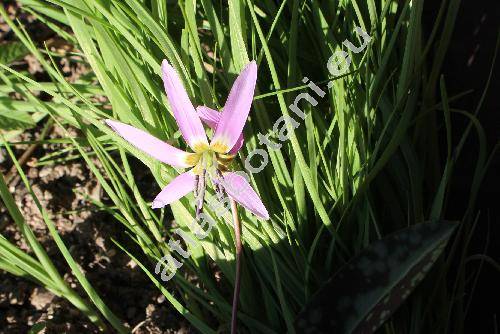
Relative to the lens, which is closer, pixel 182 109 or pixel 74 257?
pixel 182 109

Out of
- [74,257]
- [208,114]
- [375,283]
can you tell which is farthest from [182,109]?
[74,257]

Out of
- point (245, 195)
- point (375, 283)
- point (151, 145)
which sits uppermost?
point (151, 145)

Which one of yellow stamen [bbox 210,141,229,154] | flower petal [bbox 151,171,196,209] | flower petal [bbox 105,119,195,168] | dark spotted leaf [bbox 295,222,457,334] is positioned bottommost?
dark spotted leaf [bbox 295,222,457,334]

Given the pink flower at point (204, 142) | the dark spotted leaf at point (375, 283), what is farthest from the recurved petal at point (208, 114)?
the dark spotted leaf at point (375, 283)

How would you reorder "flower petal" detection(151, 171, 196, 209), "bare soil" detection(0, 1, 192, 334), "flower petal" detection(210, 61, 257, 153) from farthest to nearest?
"bare soil" detection(0, 1, 192, 334) < "flower petal" detection(151, 171, 196, 209) < "flower petal" detection(210, 61, 257, 153)

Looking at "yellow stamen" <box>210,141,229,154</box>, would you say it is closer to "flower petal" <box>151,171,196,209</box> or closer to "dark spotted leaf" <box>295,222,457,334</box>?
"flower petal" <box>151,171,196,209</box>

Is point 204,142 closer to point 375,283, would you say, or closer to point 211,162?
point 211,162

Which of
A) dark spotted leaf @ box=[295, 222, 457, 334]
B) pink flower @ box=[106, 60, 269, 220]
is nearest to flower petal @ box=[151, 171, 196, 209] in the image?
pink flower @ box=[106, 60, 269, 220]

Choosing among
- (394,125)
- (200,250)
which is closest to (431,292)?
A: (394,125)
